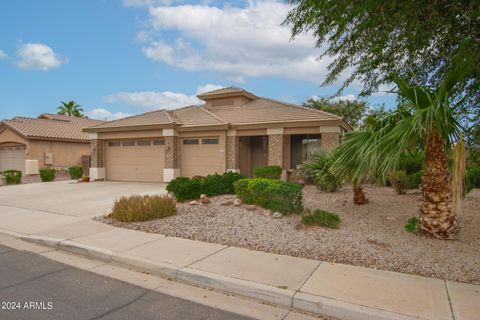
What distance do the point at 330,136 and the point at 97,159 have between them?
14.0m

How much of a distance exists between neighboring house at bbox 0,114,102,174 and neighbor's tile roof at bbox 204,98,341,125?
14.7 metres

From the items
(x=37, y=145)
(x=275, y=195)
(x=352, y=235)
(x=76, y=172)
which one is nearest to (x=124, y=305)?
(x=352, y=235)

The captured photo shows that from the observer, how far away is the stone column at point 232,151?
1666 centimetres

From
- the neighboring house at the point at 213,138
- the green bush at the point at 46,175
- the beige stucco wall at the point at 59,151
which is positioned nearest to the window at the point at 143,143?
the neighboring house at the point at 213,138

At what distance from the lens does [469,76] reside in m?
5.93

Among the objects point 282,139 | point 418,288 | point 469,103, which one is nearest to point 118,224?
point 418,288

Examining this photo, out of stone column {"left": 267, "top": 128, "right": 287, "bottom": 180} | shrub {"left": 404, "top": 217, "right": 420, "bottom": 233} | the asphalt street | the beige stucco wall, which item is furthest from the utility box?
shrub {"left": 404, "top": 217, "right": 420, "bottom": 233}

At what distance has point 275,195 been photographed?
27.2ft

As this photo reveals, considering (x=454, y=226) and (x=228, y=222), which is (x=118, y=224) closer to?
(x=228, y=222)

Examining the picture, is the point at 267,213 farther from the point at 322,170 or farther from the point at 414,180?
the point at 414,180

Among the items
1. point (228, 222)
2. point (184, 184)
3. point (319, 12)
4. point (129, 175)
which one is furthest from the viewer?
point (129, 175)

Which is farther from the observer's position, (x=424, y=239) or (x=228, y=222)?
(x=228, y=222)

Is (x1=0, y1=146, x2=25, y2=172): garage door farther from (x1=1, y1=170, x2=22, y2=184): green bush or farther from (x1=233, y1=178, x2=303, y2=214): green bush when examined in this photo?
(x1=233, y1=178, x2=303, y2=214): green bush

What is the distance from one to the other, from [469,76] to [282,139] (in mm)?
10158
